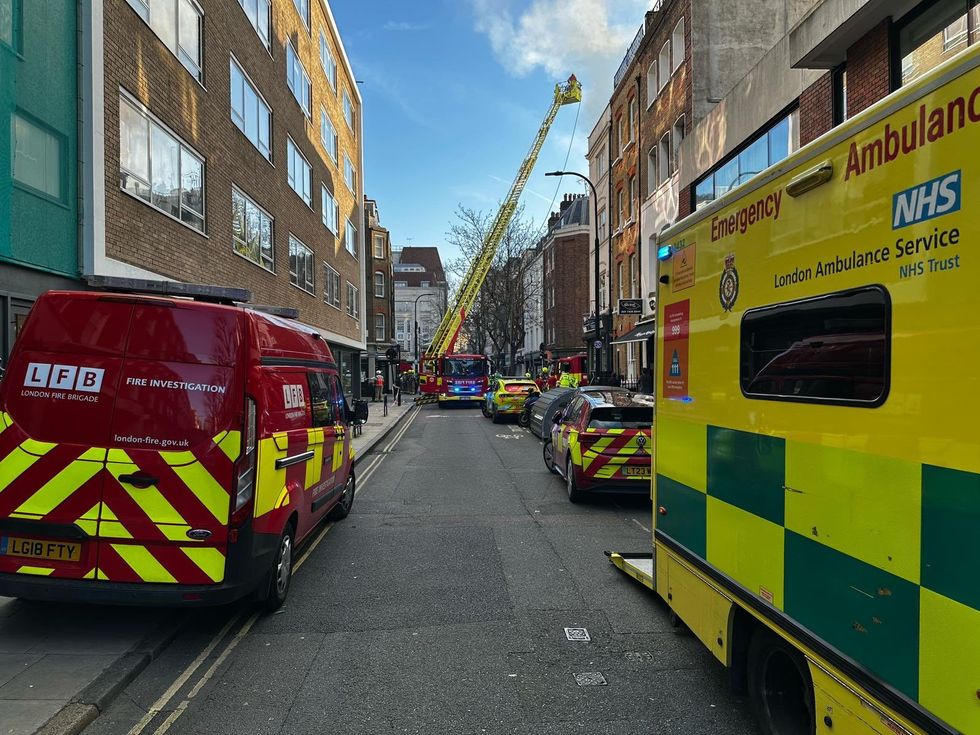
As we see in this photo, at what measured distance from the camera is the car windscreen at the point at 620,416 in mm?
8984

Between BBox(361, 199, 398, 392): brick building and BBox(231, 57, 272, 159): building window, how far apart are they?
96.9 feet

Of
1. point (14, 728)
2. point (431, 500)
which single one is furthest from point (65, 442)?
point (431, 500)

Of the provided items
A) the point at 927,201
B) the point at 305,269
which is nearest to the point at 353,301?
the point at 305,269

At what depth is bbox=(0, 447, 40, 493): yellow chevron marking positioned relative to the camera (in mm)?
4219

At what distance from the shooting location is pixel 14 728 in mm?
3193

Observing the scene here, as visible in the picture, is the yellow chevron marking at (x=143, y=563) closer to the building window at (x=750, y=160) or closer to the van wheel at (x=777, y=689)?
the van wheel at (x=777, y=689)

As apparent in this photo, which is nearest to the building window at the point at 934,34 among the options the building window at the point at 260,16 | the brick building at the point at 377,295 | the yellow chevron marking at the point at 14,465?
the yellow chevron marking at the point at 14,465

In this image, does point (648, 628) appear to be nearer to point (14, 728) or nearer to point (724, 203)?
point (724, 203)

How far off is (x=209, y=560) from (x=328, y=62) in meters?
27.6

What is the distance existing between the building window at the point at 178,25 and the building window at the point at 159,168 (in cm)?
162

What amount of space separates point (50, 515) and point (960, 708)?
4.76 m

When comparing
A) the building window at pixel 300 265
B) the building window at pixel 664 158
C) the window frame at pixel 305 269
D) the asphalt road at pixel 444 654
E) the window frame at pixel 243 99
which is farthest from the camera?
the building window at pixel 664 158

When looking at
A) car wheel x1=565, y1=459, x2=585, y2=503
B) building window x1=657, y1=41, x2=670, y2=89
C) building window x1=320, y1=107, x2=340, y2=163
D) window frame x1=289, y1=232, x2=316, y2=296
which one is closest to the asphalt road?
car wheel x1=565, y1=459, x2=585, y2=503

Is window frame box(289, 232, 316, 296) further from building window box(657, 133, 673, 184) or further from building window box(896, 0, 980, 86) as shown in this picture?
building window box(896, 0, 980, 86)
